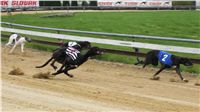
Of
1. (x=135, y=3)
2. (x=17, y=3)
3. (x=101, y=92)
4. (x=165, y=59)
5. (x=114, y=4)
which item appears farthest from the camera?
(x=135, y=3)

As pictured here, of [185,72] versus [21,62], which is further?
[21,62]

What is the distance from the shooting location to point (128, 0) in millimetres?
67750

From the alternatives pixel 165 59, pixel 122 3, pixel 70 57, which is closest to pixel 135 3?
pixel 122 3

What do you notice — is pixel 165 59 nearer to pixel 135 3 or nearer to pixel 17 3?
pixel 17 3

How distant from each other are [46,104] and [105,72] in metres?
5.77

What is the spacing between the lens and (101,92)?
959 centimetres

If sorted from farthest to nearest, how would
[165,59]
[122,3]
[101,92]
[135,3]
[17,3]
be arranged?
[135,3] → [122,3] → [17,3] → [165,59] → [101,92]

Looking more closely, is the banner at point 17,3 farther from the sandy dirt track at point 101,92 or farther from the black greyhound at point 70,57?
the black greyhound at point 70,57

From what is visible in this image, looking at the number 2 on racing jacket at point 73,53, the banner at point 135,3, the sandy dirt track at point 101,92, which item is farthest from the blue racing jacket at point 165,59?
the banner at point 135,3

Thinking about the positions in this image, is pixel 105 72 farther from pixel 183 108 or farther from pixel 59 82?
pixel 183 108

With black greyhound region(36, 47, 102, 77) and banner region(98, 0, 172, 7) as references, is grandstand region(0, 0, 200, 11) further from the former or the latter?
black greyhound region(36, 47, 102, 77)

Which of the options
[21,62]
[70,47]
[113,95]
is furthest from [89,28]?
[113,95]

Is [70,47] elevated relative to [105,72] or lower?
elevated

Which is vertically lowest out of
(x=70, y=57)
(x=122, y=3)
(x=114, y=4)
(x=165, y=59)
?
(x=165, y=59)
